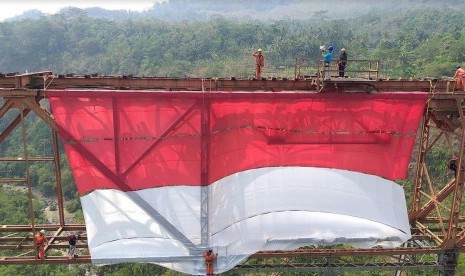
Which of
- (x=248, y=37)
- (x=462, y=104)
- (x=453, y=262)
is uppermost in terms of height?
(x=248, y=37)

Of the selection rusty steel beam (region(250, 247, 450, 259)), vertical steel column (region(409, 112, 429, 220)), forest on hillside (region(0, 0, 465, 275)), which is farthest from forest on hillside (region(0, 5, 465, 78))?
rusty steel beam (region(250, 247, 450, 259))

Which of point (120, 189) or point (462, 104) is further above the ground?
point (462, 104)

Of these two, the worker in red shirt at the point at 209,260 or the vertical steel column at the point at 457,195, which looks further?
the vertical steel column at the point at 457,195

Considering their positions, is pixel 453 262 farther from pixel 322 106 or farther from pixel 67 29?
pixel 67 29

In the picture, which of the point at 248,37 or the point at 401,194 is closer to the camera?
the point at 401,194

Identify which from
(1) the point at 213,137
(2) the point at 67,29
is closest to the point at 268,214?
(1) the point at 213,137

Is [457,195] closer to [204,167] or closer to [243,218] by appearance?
[243,218]

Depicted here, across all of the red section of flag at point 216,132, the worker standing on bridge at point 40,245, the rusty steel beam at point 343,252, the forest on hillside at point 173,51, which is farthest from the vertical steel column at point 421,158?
the forest on hillside at point 173,51

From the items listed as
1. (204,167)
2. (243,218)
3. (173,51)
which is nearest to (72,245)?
(204,167)

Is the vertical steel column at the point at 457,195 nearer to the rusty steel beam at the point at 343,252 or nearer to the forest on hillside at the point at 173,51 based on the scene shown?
the rusty steel beam at the point at 343,252
